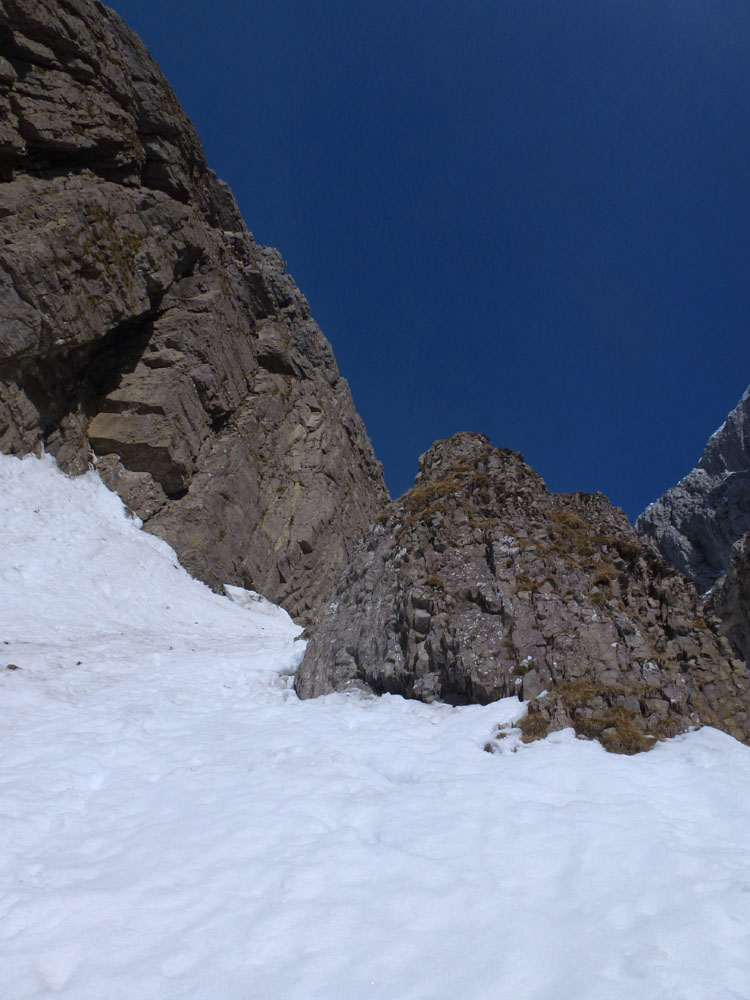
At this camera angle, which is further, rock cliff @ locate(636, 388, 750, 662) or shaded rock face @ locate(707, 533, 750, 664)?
rock cliff @ locate(636, 388, 750, 662)

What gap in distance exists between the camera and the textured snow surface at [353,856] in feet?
14.3

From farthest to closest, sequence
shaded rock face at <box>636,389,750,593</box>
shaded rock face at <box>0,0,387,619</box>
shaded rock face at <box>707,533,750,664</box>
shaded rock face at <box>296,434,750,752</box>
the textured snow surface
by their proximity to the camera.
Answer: shaded rock face at <box>636,389,750,593</box> → shaded rock face at <box>707,533,750,664</box> → shaded rock face at <box>0,0,387,619</box> → shaded rock face at <box>296,434,750,752</box> → the textured snow surface

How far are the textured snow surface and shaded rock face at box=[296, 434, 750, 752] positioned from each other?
0.81 m

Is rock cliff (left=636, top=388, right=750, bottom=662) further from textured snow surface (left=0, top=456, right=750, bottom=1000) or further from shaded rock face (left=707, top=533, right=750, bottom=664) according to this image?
textured snow surface (left=0, top=456, right=750, bottom=1000)

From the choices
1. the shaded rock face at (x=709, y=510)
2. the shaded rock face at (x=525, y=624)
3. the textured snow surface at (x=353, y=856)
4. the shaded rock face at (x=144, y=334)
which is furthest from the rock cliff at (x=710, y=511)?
the textured snow surface at (x=353, y=856)

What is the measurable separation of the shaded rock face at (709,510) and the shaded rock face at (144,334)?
203 ft

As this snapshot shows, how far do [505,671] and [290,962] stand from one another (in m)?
7.10

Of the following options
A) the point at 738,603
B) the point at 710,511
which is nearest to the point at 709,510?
the point at 710,511

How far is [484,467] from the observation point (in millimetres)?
17547

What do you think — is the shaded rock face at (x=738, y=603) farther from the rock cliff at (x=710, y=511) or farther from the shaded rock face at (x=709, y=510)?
the shaded rock face at (x=709, y=510)

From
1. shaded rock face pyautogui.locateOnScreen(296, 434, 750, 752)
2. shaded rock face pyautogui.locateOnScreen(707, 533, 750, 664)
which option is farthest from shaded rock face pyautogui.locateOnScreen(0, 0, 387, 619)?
→ shaded rock face pyautogui.locateOnScreen(707, 533, 750, 664)

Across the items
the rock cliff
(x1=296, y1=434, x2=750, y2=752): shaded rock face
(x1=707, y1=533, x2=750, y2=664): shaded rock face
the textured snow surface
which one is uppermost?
the rock cliff

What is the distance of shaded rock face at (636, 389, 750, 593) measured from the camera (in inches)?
3209

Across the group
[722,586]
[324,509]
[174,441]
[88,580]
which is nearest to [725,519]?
[722,586]
